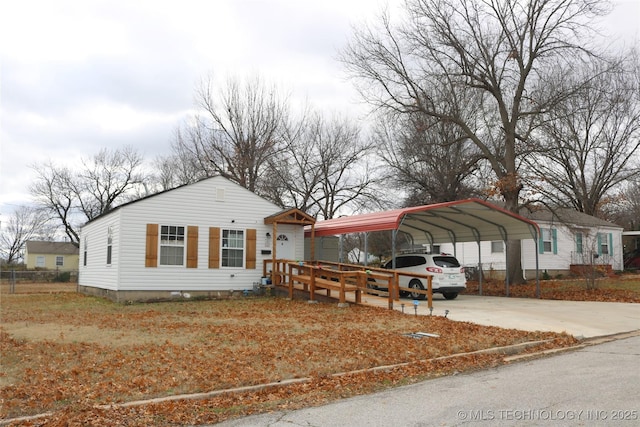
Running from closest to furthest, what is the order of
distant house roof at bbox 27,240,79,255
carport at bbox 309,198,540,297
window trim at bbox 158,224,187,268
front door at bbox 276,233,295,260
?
carport at bbox 309,198,540,297, window trim at bbox 158,224,187,268, front door at bbox 276,233,295,260, distant house roof at bbox 27,240,79,255

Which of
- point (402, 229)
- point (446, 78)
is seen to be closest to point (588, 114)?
point (446, 78)

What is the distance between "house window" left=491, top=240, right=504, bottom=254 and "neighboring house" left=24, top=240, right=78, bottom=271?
4830 cm

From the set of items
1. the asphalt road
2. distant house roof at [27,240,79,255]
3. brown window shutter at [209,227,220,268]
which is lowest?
the asphalt road

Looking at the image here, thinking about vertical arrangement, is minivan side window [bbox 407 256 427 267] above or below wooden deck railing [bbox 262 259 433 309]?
above

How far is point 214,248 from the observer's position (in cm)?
1952

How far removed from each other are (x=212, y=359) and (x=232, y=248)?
11.8 m

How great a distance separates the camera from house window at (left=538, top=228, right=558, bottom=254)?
32.4 m

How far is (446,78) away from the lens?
2533cm

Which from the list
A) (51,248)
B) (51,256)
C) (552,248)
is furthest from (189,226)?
(51,248)

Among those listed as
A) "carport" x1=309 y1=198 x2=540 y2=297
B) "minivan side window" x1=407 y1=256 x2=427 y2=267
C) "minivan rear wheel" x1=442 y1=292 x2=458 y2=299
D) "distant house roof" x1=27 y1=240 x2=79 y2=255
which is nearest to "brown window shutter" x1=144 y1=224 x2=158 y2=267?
"carport" x1=309 y1=198 x2=540 y2=297

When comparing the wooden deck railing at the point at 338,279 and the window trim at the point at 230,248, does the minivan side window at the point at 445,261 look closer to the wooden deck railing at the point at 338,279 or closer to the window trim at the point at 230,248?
the wooden deck railing at the point at 338,279

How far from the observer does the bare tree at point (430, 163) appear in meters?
30.7

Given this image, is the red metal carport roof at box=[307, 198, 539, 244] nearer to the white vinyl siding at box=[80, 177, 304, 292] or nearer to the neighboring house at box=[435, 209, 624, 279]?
the white vinyl siding at box=[80, 177, 304, 292]

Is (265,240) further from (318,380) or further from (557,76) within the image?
(557,76)
